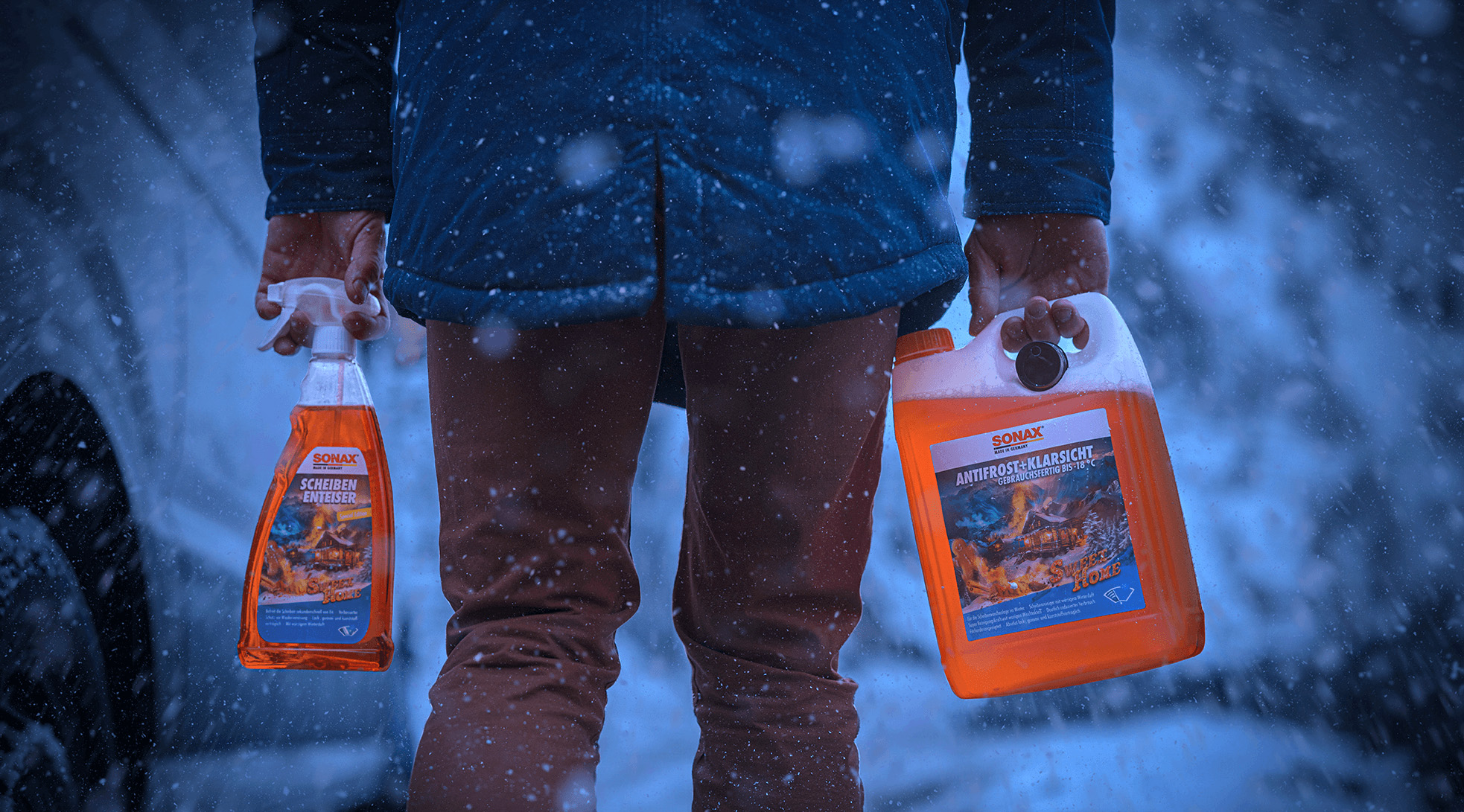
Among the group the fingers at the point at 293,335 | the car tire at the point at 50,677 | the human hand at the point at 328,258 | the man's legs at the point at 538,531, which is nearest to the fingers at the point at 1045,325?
the man's legs at the point at 538,531

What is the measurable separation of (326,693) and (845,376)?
45.4 inches

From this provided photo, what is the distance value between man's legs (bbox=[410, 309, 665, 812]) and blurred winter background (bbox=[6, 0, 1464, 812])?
89 cm

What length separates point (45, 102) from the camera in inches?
48.9

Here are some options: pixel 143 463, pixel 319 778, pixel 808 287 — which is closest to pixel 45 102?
pixel 143 463

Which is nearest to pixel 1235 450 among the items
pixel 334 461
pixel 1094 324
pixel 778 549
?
pixel 1094 324

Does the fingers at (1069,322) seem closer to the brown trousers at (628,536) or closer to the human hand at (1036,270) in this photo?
the human hand at (1036,270)

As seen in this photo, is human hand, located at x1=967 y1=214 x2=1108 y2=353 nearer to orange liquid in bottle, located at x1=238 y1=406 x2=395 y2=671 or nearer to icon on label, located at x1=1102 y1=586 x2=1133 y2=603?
icon on label, located at x1=1102 y1=586 x2=1133 y2=603

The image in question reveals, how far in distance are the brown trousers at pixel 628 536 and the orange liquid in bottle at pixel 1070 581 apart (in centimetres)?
23

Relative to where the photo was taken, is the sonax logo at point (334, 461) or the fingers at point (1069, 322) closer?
the fingers at point (1069, 322)

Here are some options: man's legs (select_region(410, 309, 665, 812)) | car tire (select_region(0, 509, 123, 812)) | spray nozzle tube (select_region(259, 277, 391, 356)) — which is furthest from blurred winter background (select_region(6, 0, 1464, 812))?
man's legs (select_region(410, 309, 665, 812))

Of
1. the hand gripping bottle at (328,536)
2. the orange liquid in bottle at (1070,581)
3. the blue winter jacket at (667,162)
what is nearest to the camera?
the blue winter jacket at (667,162)

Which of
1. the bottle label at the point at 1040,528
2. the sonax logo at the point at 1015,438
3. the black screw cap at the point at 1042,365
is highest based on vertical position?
the black screw cap at the point at 1042,365

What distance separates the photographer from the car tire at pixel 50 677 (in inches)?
41.6

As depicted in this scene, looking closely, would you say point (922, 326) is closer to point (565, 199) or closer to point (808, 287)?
point (808, 287)
